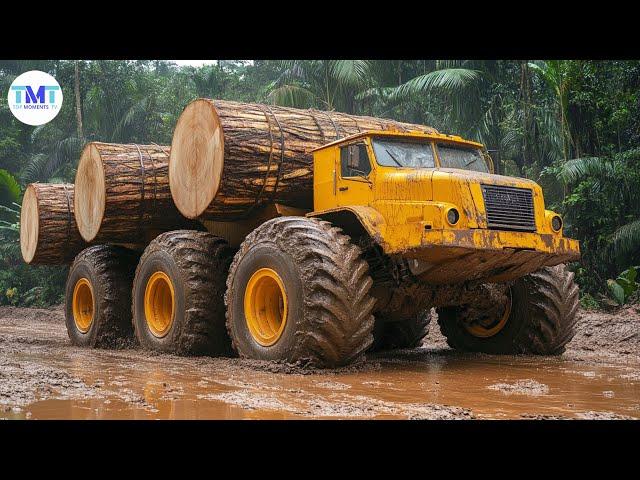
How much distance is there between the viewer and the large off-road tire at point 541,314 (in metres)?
9.35

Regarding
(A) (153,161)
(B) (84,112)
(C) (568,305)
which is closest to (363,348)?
(C) (568,305)

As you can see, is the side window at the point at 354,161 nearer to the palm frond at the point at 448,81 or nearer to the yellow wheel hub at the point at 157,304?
the yellow wheel hub at the point at 157,304

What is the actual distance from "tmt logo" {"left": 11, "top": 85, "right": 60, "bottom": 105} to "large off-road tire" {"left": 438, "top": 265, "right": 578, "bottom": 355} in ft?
37.9

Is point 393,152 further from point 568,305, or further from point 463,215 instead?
point 568,305

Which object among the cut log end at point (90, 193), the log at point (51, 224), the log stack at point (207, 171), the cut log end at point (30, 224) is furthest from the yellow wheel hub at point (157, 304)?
the cut log end at point (30, 224)

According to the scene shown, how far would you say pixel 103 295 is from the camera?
1210 cm

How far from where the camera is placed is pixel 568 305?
370 inches

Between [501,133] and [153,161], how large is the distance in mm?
15409

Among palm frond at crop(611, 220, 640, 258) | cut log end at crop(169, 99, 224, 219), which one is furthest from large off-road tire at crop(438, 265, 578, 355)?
palm frond at crop(611, 220, 640, 258)

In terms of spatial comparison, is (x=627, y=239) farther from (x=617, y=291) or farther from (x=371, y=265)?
(x=371, y=265)

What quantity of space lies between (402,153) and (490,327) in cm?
270

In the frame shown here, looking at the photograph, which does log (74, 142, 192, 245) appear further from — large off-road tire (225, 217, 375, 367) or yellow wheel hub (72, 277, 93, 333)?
large off-road tire (225, 217, 375, 367)

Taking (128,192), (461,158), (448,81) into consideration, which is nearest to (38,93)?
(128,192)

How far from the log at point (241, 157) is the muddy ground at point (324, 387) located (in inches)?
78.2
